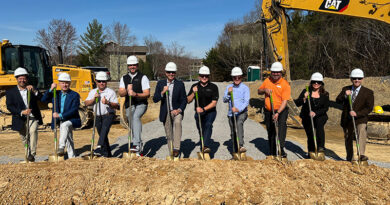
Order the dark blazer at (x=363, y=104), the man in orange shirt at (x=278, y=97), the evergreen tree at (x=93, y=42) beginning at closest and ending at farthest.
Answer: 1. the dark blazer at (x=363, y=104)
2. the man in orange shirt at (x=278, y=97)
3. the evergreen tree at (x=93, y=42)

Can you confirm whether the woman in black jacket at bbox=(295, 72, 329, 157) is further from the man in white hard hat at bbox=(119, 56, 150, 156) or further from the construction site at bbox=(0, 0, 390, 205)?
the man in white hard hat at bbox=(119, 56, 150, 156)

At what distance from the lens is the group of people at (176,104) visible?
5.59 m

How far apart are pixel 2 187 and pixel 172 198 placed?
2.58 m

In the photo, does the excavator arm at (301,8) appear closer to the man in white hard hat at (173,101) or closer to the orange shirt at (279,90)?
the orange shirt at (279,90)

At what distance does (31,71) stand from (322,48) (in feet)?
88.4

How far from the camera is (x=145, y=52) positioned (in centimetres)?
5500

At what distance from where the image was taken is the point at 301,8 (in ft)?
32.2

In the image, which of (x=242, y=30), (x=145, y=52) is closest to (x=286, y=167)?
(x=242, y=30)

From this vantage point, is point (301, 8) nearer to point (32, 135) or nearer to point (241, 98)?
point (241, 98)

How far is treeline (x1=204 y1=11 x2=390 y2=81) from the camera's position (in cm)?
2167

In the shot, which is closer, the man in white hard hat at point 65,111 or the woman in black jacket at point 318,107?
the man in white hard hat at point 65,111

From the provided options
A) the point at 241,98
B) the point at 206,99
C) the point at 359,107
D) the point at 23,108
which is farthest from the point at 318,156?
the point at 23,108

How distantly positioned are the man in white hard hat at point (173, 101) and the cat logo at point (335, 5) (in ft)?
21.2

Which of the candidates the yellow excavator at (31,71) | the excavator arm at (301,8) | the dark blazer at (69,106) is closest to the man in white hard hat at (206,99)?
the dark blazer at (69,106)
